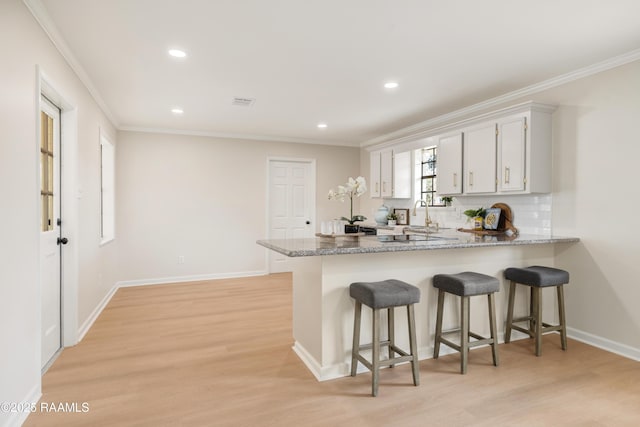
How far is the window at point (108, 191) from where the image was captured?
198 inches

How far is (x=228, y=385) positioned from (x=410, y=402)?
124cm

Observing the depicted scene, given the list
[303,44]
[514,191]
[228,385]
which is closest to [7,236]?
[228,385]

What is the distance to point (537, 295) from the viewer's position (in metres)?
3.05

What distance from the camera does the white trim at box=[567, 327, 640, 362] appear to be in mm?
2965

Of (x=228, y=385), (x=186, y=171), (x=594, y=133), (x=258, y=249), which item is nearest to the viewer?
(x=228, y=385)

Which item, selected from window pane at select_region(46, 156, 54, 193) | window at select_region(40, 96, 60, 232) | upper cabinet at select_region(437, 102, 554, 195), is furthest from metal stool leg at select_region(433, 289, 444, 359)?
window pane at select_region(46, 156, 54, 193)

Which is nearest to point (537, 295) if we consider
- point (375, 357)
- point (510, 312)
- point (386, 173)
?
point (510, 312)

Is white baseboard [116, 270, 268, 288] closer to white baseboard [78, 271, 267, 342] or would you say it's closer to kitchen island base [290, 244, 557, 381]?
white baseboard [78, 271, 267, 342]

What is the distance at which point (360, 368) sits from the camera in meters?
2.69

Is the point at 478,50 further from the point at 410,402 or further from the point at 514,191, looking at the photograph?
the point at 410,402

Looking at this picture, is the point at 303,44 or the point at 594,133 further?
the point at 594,133

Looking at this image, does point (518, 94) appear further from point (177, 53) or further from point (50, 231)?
point (50, 231)

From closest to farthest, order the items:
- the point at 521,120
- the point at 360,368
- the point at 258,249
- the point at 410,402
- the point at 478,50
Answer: the point at 410,402
the point at 360,368
the point at 478,50
the point at 521,120
the point at 258,249

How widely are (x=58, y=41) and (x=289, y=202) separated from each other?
435cm
